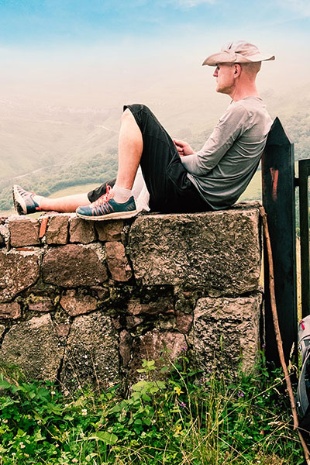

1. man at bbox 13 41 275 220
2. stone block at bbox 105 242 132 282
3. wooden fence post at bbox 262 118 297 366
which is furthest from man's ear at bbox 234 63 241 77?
stone block at bbox 105 242 132 282

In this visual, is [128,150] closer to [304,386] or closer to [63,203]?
[63,203]

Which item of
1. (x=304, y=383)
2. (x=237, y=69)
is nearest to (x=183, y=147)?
(x=237, y=69)

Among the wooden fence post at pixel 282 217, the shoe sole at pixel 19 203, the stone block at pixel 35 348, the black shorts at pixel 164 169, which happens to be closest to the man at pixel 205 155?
the black shorts at pixel 164 169

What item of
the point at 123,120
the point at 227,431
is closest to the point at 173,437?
the point at 227,431

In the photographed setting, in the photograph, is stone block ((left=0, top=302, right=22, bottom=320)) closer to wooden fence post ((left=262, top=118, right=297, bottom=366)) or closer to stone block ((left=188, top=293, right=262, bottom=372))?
stone block ((left=188, top=293, right=262, bottom=372))

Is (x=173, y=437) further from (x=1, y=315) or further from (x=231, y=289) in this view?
(x=1, y=315)

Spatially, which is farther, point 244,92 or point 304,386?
point 244,92

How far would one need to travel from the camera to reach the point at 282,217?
3.76 metres

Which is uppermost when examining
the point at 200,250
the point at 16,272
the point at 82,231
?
the point at 82,231

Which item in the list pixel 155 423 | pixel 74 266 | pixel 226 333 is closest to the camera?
pixel 155 423

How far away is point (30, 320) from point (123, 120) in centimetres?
147

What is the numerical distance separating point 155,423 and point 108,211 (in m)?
1.31

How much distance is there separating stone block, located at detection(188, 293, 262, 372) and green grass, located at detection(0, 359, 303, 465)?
93 mm

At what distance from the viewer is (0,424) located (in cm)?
335
